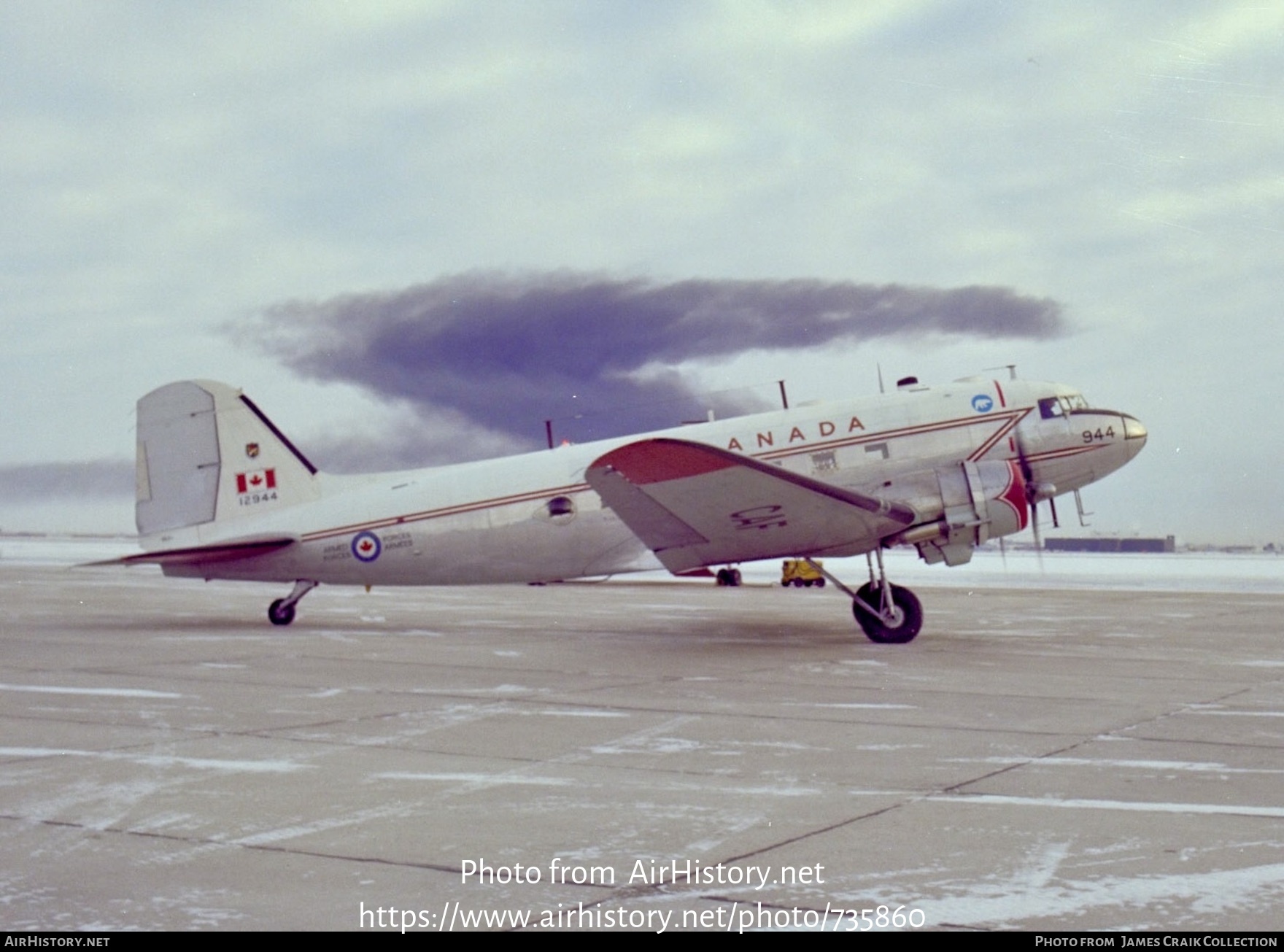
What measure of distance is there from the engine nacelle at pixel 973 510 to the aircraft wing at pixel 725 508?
0.51m

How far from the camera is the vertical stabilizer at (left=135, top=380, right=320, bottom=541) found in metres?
19.5

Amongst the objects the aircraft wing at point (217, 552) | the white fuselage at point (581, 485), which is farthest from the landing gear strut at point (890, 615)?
the aircraft wing at point (217, 552)

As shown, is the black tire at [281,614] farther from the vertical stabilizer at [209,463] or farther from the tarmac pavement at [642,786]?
the tarmac pavement at [642,786]

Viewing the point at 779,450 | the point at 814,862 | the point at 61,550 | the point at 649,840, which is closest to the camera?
the point at 814,862

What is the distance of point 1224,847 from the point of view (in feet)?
18.0

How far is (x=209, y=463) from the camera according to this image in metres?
19.7

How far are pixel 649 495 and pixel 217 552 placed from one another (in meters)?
7.93

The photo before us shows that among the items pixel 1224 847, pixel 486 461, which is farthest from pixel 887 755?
pixel 486 461

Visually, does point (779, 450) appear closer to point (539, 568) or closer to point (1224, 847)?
point (539, 568)

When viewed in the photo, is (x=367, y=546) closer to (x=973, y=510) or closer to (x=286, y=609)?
(x=286, y=609)

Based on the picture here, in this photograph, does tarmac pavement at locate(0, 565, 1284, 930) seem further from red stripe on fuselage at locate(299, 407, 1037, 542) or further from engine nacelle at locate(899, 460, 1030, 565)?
red stripe on fuselage at locate(299, 407, 1037, 542)

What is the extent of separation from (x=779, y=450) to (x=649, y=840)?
483 inches

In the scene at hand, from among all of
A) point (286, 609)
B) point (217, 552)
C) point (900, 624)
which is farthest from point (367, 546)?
point (900, 624)

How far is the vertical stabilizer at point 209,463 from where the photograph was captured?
64.1ft
